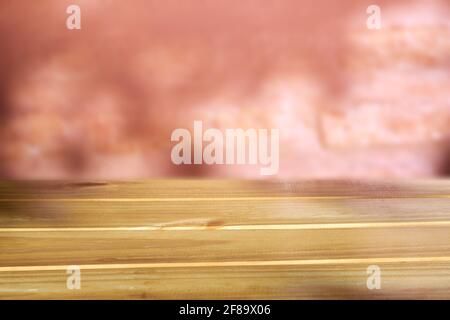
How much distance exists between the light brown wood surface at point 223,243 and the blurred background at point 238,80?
6.2 inches

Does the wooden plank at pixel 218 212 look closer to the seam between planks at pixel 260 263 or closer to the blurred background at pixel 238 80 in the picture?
the seam between planks at pixel 260 263

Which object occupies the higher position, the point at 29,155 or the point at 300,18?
the point at 300,18

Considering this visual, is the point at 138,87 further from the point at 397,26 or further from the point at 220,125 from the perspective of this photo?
the point at 397,26

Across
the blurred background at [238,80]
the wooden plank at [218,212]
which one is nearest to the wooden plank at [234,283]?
the wooden plank at [218,212]

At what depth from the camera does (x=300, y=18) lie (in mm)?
983

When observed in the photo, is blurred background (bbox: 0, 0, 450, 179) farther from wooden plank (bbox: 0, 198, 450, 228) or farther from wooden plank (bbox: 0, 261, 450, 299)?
wooden plank (bbox: 0, 261, 450, 299)

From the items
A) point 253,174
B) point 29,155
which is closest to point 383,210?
point 253,174

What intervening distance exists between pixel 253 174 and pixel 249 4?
1.24 ft

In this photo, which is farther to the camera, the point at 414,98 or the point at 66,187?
the point at 414,98

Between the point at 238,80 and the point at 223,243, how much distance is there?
1.53 feet

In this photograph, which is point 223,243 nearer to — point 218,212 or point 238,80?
point 218,212

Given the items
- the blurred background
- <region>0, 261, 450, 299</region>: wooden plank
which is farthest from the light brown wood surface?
Result: the blurred background

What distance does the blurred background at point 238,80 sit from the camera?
97 cm

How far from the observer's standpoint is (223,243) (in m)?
0.63
